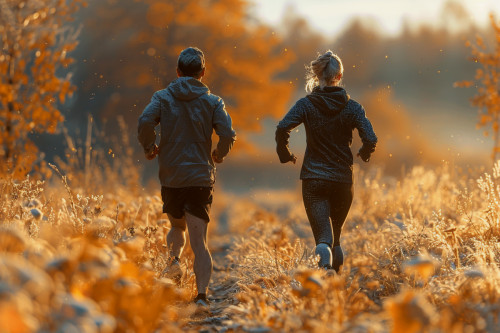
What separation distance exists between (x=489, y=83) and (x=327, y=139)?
6001mm

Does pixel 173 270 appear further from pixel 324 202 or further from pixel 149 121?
pixel 324 202

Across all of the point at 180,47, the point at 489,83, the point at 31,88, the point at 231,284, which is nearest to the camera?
the point at 231,284

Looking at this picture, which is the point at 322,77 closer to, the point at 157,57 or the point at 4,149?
the point at 4,149

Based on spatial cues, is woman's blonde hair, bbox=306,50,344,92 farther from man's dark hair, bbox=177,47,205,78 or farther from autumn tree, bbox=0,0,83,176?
autumn tree, bbox=0,0,83,176

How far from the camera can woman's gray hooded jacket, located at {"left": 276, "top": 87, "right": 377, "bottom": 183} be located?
399 centimetres

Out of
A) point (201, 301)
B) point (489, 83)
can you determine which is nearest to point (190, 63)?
point (201, 301)

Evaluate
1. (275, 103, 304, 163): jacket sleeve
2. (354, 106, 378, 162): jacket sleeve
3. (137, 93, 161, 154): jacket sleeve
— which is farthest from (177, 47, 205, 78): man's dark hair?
(354, 106, 378, 162): jacket sleeve

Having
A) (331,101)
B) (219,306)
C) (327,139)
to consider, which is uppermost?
(331,101)

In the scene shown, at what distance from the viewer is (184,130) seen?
156 inches

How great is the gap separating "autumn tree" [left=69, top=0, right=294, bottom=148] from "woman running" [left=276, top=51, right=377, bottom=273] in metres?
8.76

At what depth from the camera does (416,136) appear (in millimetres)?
17938

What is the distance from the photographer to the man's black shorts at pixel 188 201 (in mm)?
3977

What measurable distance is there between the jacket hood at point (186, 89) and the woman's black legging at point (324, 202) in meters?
0.99

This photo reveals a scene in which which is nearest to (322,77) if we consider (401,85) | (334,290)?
(334,290)
